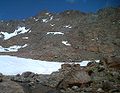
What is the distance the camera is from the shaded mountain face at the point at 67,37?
3617 inches

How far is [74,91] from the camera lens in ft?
60.0

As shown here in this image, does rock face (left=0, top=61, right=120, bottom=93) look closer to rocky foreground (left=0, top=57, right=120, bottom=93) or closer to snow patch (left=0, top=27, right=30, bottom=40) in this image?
rocky foreground (left=0, top=57, right=120, bottom=93)

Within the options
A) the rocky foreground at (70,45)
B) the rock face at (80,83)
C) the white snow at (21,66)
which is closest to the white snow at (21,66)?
the white snow at (21,66)

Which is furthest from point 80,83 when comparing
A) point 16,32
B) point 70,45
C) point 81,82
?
point 16,32

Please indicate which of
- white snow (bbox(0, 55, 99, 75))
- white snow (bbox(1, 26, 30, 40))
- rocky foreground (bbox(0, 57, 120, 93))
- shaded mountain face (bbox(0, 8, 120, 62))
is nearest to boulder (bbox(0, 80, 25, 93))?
rocky foreground (bbox(0, 57, 120, 93))

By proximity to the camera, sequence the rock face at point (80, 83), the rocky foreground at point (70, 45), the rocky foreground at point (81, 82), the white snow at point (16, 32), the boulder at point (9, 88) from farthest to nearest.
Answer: the white snow at point (16, 32), the rocky foreground at point (70, 45), the rocky foreground at point (81, 82), the rock face at point (80, 83), the boulder at point (9, 88)

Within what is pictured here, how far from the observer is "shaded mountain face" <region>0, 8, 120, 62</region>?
91875mm

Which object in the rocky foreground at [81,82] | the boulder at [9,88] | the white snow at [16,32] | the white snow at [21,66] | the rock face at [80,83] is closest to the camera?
the boulder at [9,88]

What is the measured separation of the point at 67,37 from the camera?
111125mm

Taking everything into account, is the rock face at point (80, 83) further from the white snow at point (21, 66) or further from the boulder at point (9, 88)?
the white snow at point (21, 66)

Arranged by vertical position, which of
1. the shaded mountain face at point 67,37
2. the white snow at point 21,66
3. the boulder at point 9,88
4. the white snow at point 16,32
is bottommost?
the boulder at point 9,88

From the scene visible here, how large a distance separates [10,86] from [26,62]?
14316mm

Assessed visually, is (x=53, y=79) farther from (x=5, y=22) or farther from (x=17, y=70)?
(x=5, y=22)

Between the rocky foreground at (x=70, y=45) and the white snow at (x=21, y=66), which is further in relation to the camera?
the white snow at (x=21, y=66)
